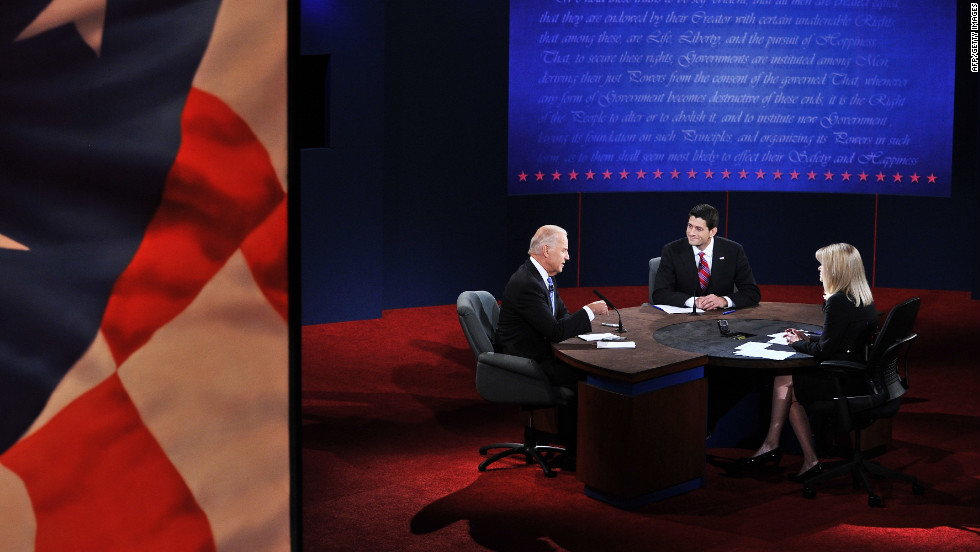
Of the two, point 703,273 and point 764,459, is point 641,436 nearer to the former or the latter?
point 764,459

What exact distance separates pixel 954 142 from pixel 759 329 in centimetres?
579

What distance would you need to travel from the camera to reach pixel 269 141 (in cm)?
163

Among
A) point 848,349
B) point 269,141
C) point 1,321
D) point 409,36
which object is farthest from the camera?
point 409,36

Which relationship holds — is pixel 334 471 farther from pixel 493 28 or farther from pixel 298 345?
pixel 493 28

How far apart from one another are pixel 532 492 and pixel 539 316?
0.83 m

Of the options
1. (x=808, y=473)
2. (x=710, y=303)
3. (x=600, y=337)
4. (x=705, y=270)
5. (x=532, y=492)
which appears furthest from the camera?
(x=705, y=270)

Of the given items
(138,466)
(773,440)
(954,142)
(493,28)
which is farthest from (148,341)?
(954,142)

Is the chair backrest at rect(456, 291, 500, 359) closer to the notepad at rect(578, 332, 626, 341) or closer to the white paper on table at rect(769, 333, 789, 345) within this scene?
the notepad at rect(578, 332, 626, 341)

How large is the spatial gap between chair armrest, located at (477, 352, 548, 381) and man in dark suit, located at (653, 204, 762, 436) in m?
1.38

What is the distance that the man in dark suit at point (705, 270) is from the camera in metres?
5.85

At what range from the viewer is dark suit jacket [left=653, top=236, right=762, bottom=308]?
5891 millimetres

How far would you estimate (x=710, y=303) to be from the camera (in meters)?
5.70

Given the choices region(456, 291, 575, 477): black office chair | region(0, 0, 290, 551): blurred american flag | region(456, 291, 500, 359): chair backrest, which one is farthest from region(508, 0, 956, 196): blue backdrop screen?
region(0, 0, 290, 551): blurred american flag

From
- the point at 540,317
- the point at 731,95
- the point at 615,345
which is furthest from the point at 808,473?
the point at 731,95
